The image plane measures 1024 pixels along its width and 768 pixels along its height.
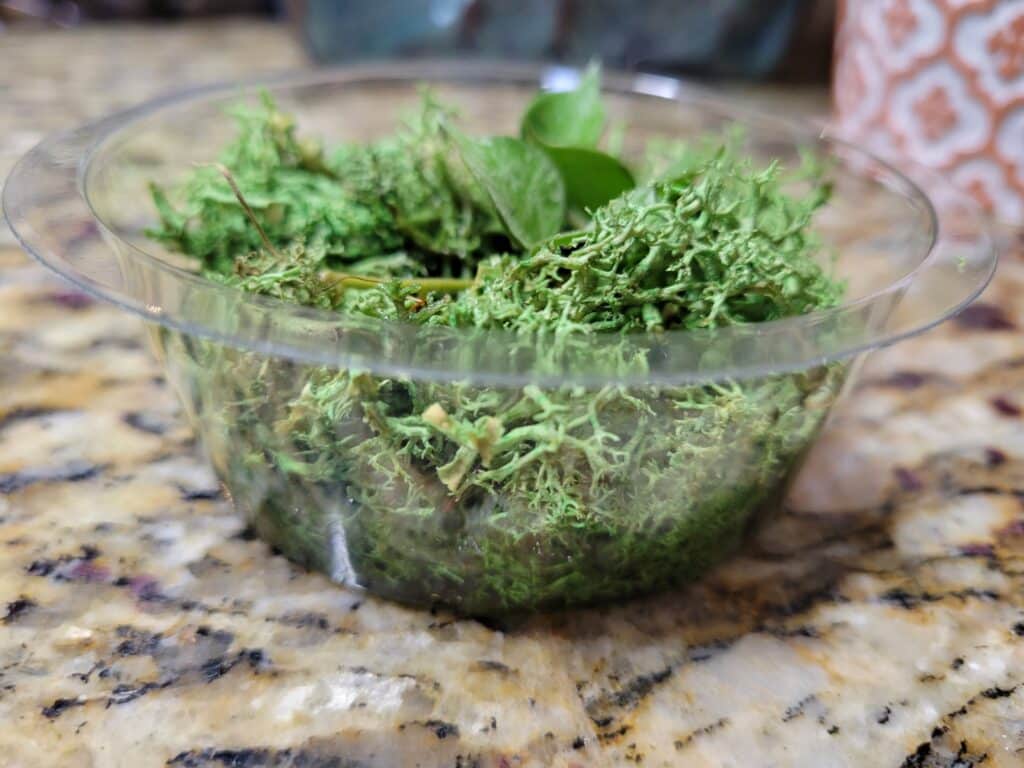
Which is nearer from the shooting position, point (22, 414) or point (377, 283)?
point (377, 283)

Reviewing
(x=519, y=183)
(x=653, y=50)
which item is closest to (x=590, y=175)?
(x=519, y=183)

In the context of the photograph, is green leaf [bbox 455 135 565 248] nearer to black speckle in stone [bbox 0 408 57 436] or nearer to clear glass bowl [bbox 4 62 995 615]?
clear glass bowl [bbox 4 62 995 615]

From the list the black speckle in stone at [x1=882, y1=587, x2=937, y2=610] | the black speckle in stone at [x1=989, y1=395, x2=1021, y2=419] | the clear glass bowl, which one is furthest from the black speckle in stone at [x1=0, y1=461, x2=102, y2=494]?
the black speckle in stone at [x1=989, y1=395, x2=1021, y2=419]

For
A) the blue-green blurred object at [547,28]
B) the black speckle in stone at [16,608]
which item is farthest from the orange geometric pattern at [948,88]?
the black speckle in stone at [16,608]

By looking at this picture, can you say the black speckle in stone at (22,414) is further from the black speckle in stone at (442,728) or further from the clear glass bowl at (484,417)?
the black speckle in stone at (442,728)

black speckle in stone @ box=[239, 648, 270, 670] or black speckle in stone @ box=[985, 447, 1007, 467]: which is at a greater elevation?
black speckle in stone @ box=[985, 447, 1007, 467]

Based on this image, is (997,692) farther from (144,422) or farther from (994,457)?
(144,422)

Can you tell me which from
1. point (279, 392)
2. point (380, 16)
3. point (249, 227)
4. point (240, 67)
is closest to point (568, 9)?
point (380, 16)
